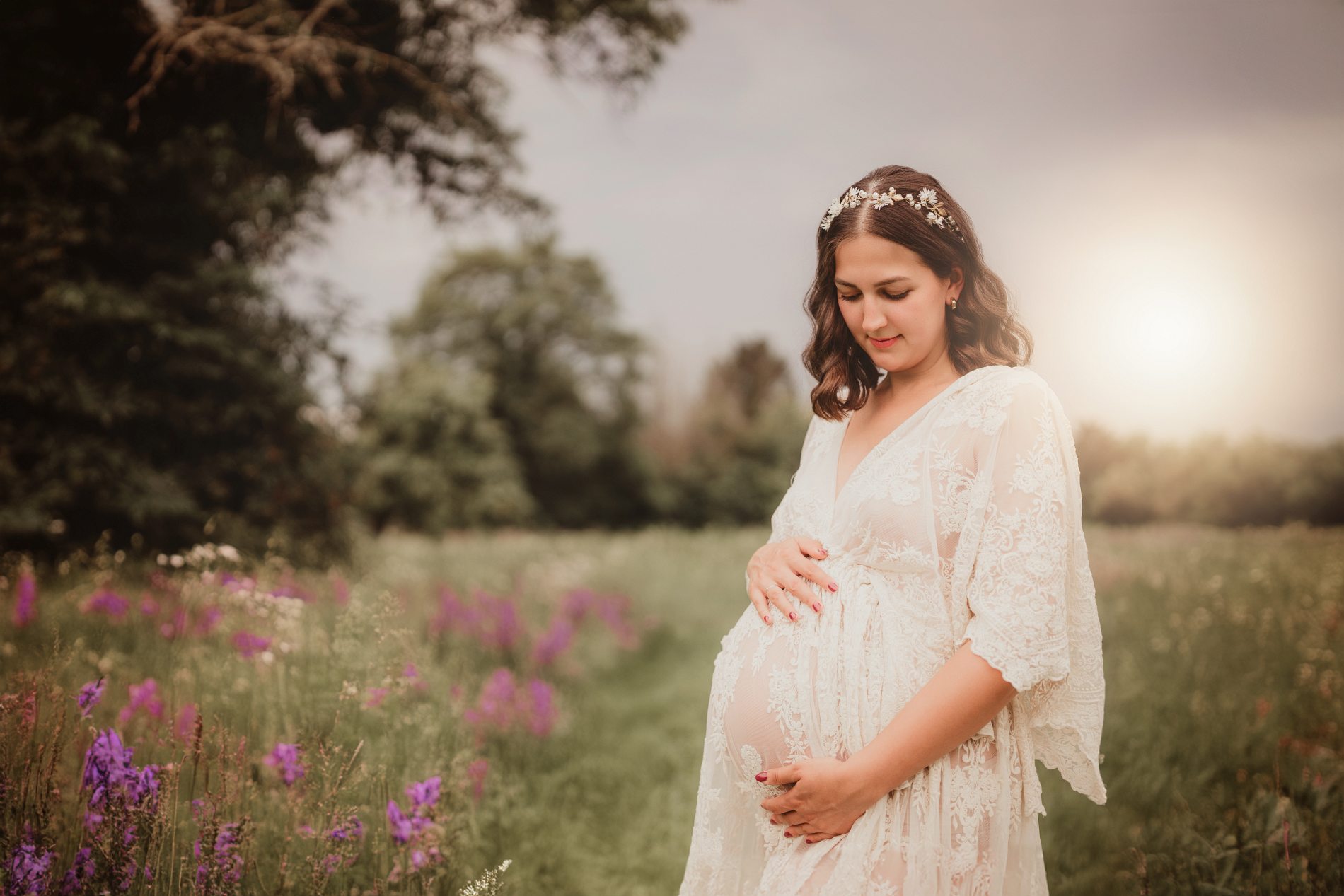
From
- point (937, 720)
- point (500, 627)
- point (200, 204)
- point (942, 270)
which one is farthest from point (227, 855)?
point (200, 204)

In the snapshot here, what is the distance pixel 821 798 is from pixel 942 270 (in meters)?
1.24

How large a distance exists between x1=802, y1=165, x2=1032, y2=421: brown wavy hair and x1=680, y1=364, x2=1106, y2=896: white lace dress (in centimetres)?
25

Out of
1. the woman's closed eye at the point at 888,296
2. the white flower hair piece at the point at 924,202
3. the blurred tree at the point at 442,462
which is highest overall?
the white flower hair piece at the point at 924,202

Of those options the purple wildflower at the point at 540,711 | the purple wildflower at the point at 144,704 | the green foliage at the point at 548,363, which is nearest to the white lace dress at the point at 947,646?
the purple wildflower at the point at 144,704

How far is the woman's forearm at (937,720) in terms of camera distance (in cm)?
147

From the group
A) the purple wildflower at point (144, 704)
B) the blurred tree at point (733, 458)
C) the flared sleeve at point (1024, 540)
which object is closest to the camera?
the flared sleeve at point (1024, 540)

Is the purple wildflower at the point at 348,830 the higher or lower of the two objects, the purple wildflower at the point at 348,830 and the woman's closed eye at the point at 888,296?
the lower

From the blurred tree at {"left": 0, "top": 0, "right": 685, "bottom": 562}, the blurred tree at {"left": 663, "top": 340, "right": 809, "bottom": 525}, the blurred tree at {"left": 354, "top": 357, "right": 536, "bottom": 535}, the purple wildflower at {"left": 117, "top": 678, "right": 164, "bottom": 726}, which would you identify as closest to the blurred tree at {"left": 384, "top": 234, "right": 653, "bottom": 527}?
the blurred tree at {"left": 354, "top": 357, "right": 536, "bottom": 535}

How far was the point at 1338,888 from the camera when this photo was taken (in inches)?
104

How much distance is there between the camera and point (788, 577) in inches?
71.2

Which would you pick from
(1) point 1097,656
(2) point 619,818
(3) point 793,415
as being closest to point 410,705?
(2) point 619,818

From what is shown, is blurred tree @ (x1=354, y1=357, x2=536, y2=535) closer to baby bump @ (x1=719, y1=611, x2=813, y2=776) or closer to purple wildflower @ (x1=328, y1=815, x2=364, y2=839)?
purple wildflower @ (x1=328, y1=815, x2=364, y2=839)

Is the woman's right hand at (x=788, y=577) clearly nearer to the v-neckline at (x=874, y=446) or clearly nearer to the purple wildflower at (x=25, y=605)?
the v-neckline at (x=874, y=446)

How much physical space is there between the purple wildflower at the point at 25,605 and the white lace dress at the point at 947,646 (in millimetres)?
3811
